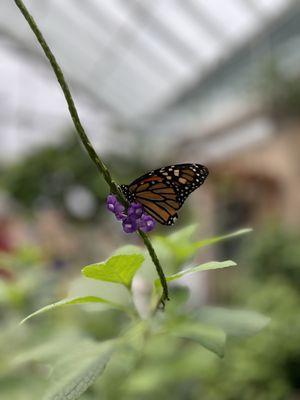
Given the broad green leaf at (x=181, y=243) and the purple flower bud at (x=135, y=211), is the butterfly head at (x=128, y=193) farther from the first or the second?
the broad green leaf at (x=181, y=243)

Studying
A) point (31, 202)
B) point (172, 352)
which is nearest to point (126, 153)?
point (31, 202)

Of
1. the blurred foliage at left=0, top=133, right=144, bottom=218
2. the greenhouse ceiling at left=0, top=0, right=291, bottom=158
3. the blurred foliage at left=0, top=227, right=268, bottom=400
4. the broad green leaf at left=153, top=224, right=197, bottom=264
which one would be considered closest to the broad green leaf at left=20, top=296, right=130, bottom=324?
the blurred foliage at left=0, top=227, right=268, bottom=400

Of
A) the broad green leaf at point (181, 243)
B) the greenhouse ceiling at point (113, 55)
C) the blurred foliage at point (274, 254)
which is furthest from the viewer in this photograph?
the greenhouse ceiling at point (113, 55)

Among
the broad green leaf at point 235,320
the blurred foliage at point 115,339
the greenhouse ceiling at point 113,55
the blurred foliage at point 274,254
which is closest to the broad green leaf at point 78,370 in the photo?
the blurred foliage at point 115,339

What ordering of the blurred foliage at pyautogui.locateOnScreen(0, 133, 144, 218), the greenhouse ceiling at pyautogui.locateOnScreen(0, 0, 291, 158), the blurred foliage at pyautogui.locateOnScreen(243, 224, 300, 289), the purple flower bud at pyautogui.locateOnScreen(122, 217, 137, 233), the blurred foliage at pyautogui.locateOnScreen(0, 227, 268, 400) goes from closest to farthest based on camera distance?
the purple flower bud at pyautogui.locateOnScreen(122, 217, 137, 233) → the blurred foliage at pyautogui.locateOnScreen(0, 227, 268, 400) → the blurred foliage at pyautogui.locateOnScreen(243, 224, 300, 289) → the blurred foliage at pyautogui.locateOnScreen(0, 133, 144, 218) → the greenhouse ceiling at pyautogui.locateOnScreen(0, 0, 291, 158)

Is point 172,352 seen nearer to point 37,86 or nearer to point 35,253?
point 35,253

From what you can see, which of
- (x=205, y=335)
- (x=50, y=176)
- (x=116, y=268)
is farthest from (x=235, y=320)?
(x=50, y=176)

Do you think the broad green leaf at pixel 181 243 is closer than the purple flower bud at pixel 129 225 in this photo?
No

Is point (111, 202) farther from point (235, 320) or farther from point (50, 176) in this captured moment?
point (50, 176)

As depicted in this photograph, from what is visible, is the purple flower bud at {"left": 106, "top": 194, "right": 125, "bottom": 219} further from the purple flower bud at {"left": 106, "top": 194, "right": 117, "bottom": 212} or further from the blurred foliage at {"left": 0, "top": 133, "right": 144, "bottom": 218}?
the blurred foliage at {"left": 0, "top": 133, "right": 144, "bottom": 218}
